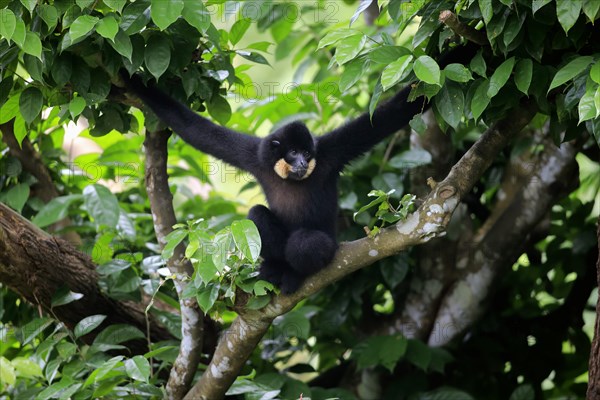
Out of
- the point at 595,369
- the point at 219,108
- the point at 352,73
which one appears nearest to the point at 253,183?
the point at 219,108

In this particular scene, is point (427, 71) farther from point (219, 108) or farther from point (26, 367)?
point (26, 367)

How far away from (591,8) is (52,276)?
3.32 metres

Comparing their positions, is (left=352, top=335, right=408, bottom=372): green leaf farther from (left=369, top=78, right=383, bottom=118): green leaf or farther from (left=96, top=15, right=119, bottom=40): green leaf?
(left=96, top=15, right=119, bottom=40): green leaf

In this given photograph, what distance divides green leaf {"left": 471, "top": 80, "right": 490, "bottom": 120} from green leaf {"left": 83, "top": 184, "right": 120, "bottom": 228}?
92.7 inches

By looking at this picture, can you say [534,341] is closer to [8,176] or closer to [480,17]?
[480,17]

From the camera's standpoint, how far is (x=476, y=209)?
6.45 m

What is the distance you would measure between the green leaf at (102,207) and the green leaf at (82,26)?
164 centimetres

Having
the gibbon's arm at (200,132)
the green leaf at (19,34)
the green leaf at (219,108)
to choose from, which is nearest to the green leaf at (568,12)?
the green leaf at (219,108)

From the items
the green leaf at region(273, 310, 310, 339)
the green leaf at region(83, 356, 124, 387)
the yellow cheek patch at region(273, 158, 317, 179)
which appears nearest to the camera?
the green leaf at region(83, 356, 124, 387)

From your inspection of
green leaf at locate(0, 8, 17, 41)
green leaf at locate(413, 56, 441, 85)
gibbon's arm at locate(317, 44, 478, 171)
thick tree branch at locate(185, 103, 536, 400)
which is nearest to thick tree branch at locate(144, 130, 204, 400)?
thick tree branch at locate(185, 103, 536, 400)

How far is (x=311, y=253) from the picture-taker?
12.9ft

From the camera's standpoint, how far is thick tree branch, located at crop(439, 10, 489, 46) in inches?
129

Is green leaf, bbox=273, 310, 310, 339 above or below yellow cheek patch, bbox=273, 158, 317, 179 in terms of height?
below

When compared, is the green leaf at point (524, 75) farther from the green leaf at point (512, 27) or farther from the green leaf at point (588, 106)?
the green leaf at point (588, 106)
